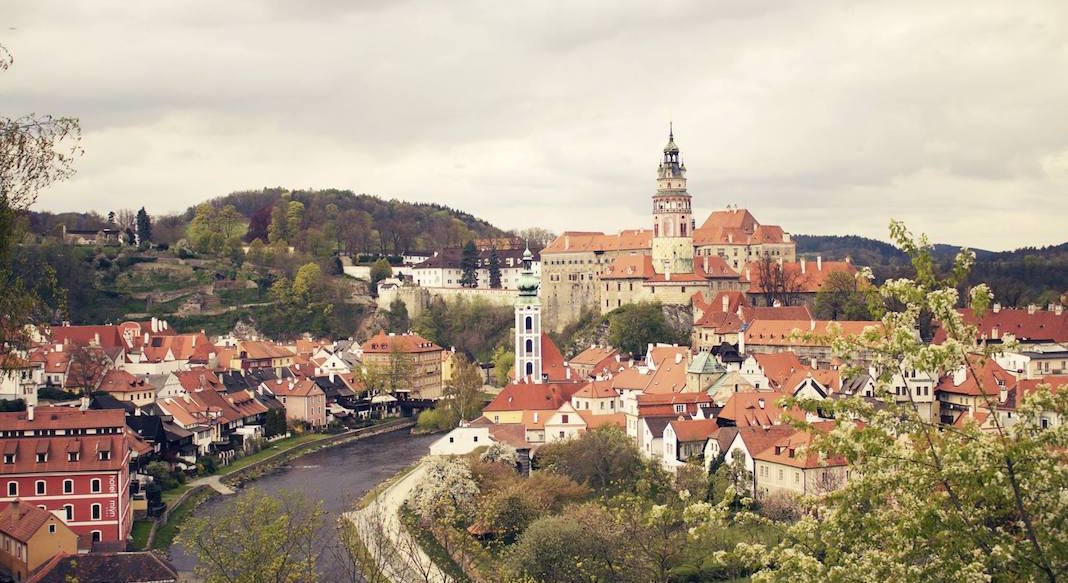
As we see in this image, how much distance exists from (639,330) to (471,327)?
56.8ft

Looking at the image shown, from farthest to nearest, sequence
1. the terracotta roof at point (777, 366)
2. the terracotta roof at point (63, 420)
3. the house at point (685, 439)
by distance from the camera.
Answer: the terracotta roof at point (777, 366) → the house at point (685, 439) → the terracotta roof at point (63, 420)

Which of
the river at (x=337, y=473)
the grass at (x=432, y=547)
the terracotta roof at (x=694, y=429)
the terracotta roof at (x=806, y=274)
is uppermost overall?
the terracotta roof at (x=806, y=274)

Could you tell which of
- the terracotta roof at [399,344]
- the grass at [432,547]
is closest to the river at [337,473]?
the grass at [432,547]

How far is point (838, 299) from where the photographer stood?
175ft

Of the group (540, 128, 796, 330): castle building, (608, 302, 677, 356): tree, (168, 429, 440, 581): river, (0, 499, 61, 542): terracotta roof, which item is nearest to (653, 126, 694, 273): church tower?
(540, 128, 796, 330): castle building

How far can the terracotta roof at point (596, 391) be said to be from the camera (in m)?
39.8

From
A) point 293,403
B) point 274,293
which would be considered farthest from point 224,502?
point 274,293

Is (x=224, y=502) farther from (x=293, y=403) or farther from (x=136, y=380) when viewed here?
(x=293, y=403)

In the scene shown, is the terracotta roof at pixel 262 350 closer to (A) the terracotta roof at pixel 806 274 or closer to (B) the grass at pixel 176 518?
(B) the grass at pixel 176 518

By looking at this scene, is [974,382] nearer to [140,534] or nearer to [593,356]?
[593,356]

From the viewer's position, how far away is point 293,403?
47.8 meters

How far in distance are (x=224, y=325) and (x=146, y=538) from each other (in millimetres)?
42513

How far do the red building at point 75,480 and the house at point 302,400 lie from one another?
63.4ft

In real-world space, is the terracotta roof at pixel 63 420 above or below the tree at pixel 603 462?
above
